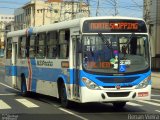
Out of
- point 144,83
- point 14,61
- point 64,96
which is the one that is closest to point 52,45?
point 64,96

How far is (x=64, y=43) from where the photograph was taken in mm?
16375

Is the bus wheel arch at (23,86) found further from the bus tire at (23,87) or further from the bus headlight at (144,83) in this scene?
the bus headlight at (144,83)

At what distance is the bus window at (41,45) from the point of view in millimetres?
18656

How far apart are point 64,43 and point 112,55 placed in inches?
90.9

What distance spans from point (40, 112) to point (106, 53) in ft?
9.00

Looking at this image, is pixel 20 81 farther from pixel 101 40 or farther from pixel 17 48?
pixel 101 40

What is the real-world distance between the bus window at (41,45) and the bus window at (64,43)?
1975 millimetres

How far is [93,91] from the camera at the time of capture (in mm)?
14422

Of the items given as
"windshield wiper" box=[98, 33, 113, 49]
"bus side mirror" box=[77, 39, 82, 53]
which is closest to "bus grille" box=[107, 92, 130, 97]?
"windshield wiper" box=[98, 33, 113, 49]

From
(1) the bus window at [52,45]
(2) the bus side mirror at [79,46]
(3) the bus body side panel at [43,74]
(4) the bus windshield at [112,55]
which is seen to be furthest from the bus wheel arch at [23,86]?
(4) the bus windshield at [112,55]

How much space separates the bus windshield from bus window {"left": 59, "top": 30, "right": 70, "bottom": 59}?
1.40 meters

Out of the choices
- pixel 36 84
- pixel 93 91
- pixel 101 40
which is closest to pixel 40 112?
pixel 93 91

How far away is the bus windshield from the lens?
14586 millimetres

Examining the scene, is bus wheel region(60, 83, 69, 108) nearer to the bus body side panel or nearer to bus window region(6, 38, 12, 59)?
the bus body side panel
